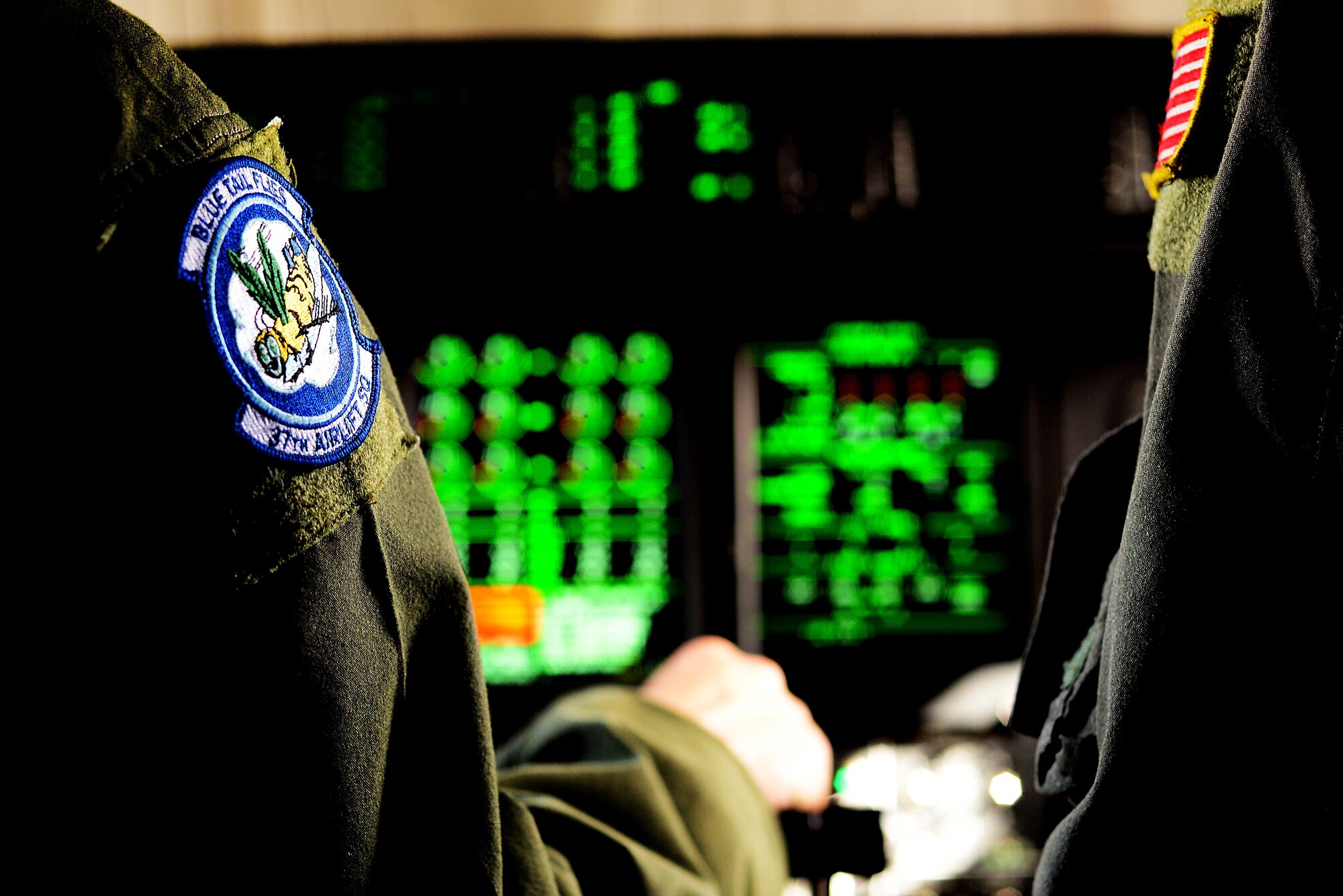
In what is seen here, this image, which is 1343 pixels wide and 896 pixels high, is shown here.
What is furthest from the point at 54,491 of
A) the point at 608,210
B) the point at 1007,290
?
the point at 1007,290

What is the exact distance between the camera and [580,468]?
1891mm

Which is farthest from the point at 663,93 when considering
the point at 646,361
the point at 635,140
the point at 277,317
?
the point at 277,317

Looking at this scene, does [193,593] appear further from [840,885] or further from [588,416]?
[588,416]

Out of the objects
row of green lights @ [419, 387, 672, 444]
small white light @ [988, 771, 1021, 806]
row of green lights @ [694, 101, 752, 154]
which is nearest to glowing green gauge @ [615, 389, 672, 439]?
row of green lights @ [419, 387, 672, 444]

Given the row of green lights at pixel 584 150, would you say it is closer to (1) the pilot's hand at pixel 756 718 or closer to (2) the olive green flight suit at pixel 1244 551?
(1) the pilot's hand at pixel 756 718

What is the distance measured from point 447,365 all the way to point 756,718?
3.37 feet

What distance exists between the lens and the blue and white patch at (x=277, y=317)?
1.31 ft

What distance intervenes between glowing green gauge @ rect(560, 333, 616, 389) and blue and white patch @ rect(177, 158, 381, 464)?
56.5 inches

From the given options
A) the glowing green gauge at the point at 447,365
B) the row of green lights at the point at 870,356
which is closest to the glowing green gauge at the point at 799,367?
the row of green lights at the point at 870,356

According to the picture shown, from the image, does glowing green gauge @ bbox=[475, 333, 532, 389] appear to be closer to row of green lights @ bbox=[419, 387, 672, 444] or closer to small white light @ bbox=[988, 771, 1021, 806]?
row of green lights @ bbox=[419, 387, 672, 444]

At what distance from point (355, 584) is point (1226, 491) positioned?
38 cm

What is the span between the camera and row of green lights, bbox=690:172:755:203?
177 centimetres

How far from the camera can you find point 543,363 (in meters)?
1.92

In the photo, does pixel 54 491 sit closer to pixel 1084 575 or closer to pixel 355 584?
pixel 355 584
